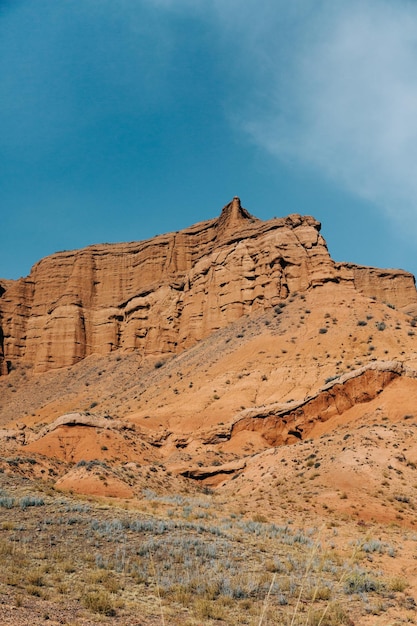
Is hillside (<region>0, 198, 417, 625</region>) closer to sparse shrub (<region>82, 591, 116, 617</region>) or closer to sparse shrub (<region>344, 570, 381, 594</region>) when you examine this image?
sparse shrub (<region>344, 570, 381, 594</region>)

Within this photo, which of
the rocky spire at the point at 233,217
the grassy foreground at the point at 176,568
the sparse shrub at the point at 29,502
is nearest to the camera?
the grassy foreground at the point at 176,568

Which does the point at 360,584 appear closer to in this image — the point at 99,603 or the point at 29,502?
the point at 99,603

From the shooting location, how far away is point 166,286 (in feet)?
224

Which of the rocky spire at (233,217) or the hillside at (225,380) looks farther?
the rocky spire at (233,217)

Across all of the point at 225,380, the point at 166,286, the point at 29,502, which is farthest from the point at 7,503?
the point at 166,286

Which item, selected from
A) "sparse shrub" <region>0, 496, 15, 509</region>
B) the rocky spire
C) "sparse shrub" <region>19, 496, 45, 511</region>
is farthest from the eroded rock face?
"sparse shrub" <region>0, 496, 15, 509</region>

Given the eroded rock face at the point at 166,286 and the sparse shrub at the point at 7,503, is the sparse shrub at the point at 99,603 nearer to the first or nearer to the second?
the sparse shrub at the point at 7,503

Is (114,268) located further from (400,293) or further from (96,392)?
(400,293)

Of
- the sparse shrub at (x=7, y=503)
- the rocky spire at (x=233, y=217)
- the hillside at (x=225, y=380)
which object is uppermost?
the rocky spire at (x=233, y=217)

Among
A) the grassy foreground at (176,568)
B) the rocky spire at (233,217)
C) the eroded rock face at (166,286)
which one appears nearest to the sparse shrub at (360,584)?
the grassy foreground at (176,568)

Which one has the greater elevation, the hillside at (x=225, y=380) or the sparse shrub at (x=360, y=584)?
the hillside at (x=225, y=380)

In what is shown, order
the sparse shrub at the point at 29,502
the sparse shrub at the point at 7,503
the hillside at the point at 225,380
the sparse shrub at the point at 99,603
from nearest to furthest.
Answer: the sparse shrub at the point at 99,603, the sparse shrub at the point at 7,503, the sparse shrub at the point at 29,502, the hillside at the point at 225,380

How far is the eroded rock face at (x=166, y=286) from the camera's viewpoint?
5506 cm

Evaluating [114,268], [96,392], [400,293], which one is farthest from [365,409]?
[400,293]
